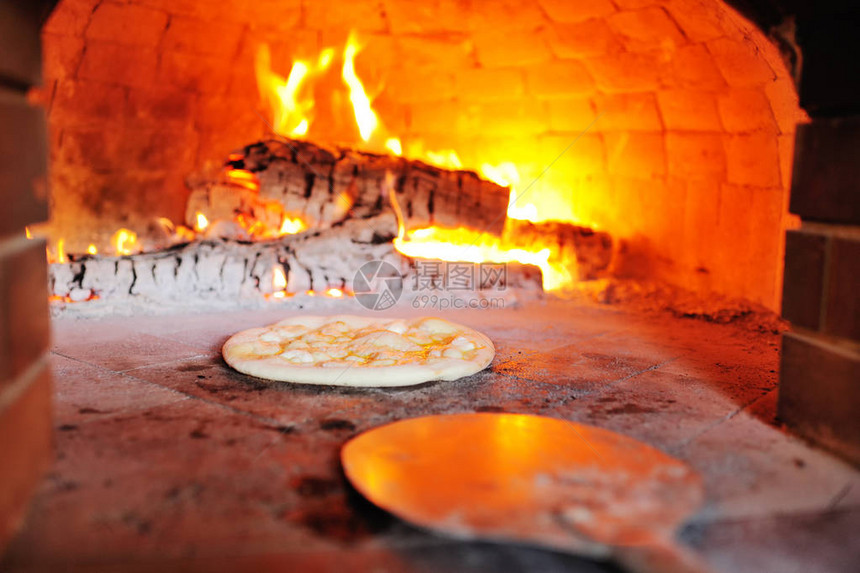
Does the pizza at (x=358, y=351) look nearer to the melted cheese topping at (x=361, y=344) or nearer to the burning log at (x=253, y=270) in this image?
the melted cheese topping at (x=361, y=344)

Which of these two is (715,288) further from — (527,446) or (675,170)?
(527,446)

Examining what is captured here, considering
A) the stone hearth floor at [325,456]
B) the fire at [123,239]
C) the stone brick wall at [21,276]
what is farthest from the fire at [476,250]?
the stone brick wall at [21,276]

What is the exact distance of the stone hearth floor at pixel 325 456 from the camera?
1.33m

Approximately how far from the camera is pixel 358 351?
256 centimetres

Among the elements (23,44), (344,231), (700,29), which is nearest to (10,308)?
(23,44)

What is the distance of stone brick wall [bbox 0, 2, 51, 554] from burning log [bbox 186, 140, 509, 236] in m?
2.68

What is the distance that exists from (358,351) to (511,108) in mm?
3169

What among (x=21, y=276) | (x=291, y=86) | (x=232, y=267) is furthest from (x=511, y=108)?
(x=21, y=276)

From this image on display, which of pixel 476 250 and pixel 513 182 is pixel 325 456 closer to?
pixel 476 250

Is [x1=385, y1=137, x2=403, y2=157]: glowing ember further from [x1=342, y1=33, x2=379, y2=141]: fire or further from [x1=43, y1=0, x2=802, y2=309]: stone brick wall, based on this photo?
[x1=43, y1=0, x2=802, y2=309]: stone brick wall

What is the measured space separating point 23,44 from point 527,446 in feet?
4.83

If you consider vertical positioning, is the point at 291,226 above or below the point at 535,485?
above

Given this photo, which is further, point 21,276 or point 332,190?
point 332,190

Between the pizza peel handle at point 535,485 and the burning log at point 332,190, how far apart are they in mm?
2572
